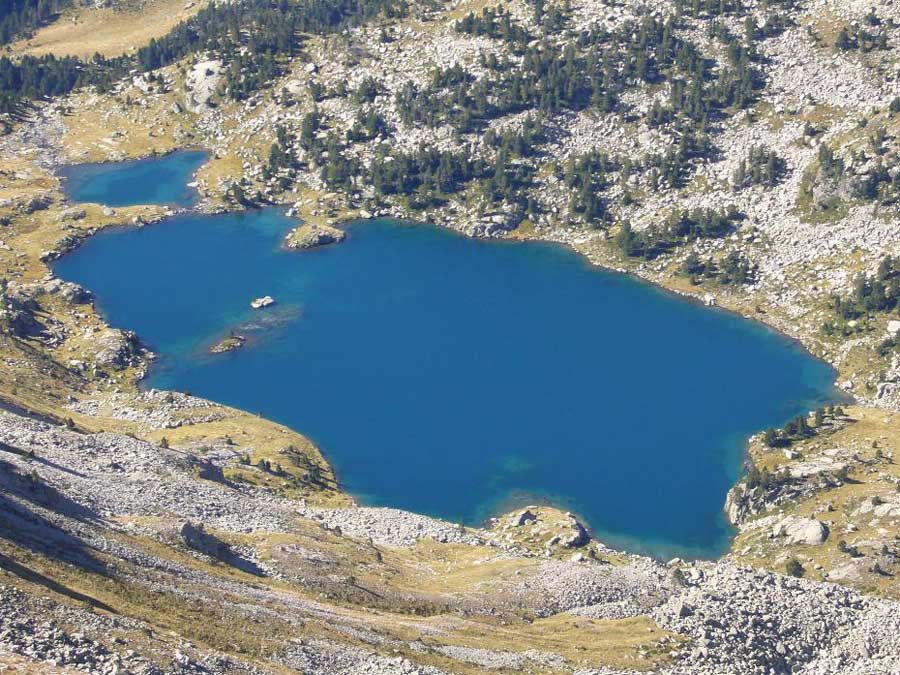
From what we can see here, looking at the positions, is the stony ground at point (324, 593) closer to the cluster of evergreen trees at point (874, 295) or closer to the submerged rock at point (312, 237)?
the cluster of evergreen trees at point (874, 295)

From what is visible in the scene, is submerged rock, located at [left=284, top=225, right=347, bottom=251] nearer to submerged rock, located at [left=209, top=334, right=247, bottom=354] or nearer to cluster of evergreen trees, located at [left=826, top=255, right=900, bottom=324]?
submerged rock, located at [left=209, top=334, right=247, bottom=354]

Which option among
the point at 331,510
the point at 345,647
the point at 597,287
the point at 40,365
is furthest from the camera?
the point at 597,287

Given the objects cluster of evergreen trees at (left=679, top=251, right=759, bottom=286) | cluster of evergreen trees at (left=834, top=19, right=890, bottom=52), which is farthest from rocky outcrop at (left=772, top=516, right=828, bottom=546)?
cluster of evergreen trees at (left=834, top=19, right=890, bottom=52)

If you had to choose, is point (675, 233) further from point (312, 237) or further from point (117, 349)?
point (117, 349)

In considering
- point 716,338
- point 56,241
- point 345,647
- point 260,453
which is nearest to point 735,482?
point 716,338

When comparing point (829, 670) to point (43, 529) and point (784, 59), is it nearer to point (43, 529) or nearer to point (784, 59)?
point (43, 529)

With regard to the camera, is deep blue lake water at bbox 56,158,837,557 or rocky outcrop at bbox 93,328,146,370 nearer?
deep blue lake water at bbox 56,158,837,557

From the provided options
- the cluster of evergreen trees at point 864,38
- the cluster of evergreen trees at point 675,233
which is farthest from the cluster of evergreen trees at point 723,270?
the cluster of evergreen trees at point 864,38
